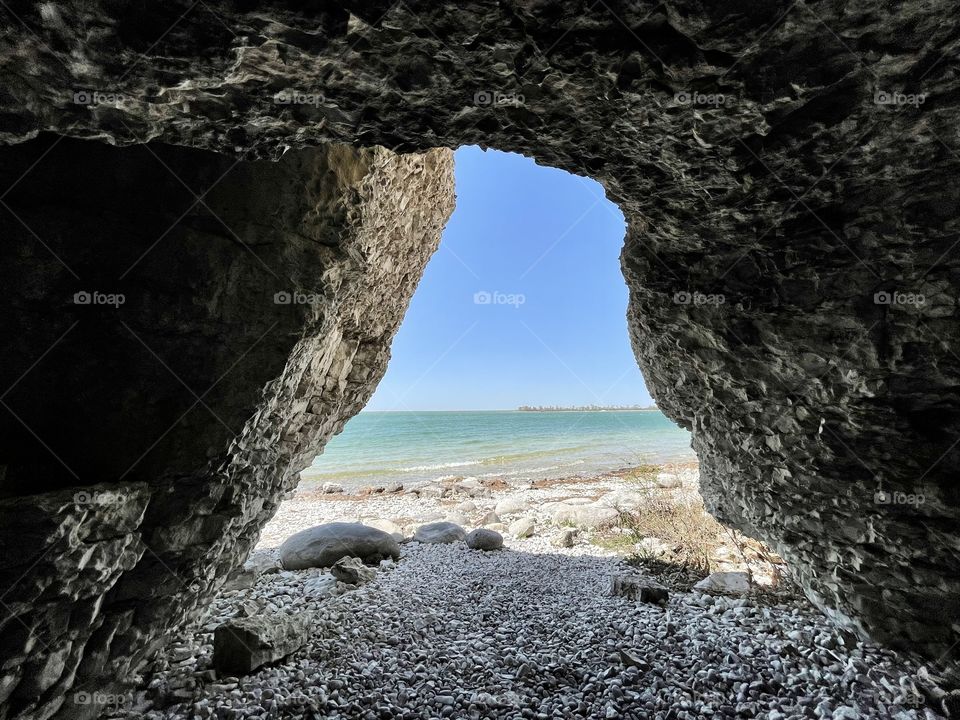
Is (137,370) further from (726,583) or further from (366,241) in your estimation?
(726,583)

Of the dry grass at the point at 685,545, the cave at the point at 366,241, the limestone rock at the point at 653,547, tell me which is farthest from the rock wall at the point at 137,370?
the limestone rock at the point at 653,547

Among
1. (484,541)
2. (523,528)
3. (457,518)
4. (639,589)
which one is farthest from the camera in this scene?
(457,518)

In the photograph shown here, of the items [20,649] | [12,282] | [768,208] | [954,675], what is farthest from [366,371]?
[954,675]

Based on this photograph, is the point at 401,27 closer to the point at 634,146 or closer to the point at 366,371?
the point at 634,146

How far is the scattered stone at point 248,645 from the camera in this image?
4578 millimetres

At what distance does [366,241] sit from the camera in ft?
17.5

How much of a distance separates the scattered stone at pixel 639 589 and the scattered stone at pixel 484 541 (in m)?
4.19

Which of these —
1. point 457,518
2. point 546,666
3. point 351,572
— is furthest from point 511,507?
point 546,666

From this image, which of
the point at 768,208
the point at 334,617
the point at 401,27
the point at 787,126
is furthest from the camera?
the point at 334,617

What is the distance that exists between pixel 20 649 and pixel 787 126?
617 cm

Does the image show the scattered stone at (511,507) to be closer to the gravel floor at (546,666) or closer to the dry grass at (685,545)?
the dry grass at (685,545)

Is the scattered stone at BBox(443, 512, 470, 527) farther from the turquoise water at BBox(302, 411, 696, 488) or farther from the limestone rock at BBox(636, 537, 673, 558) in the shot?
the turquoise water at BBox(302, 411, 696, 488)

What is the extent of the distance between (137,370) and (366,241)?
9.02ft

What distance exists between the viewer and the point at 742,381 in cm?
435
